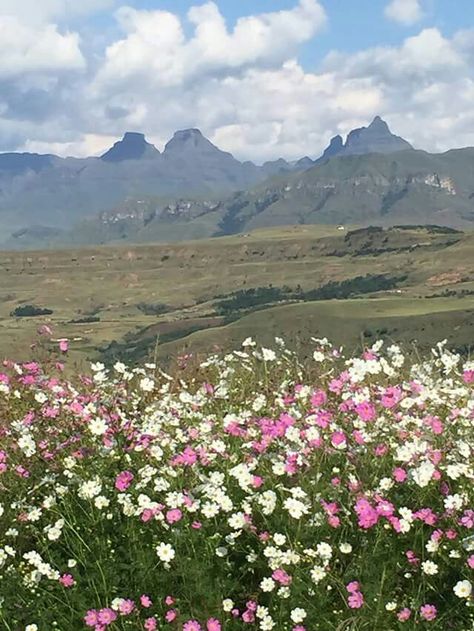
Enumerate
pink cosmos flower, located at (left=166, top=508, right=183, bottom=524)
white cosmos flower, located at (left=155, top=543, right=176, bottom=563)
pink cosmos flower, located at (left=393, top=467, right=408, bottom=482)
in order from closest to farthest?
1. white cosmos flower, located at (left=155, top=543, right=176, bottom=563)
2. pink cosmos flower, located at (left=166, top=508, right=183, bottom=524)
3. pink cosmos flower, located at (left=393, top=467, right=408, bottom=482)

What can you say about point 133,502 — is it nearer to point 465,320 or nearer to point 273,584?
point 273,584

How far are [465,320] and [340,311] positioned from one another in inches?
1174

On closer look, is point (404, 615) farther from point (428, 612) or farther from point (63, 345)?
point (63, 345)

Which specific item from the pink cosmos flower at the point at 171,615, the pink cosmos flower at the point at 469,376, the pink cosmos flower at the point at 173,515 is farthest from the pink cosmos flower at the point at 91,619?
the pink cosmos flower at the point at 469,376

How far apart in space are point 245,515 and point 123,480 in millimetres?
877

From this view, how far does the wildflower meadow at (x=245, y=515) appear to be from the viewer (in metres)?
4.57

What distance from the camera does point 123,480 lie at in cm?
525

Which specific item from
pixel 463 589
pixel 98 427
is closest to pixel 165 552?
pixel 98 427

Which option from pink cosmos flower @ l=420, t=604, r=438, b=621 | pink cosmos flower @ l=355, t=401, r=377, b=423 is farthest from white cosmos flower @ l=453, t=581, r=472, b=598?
pink cosmos flower @ l=355, t=401, r=377, b=423

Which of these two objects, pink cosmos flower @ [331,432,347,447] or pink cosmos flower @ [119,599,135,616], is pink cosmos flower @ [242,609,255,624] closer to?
pink cosmos flower @ [119,599,135,616]

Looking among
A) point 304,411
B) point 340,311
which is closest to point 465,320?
point 340,311

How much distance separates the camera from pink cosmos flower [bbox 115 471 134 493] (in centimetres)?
520

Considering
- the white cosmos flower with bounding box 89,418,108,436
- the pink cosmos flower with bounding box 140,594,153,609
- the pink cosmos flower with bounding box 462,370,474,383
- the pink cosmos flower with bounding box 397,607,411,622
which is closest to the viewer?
the pink cosmos flower with bounding box 397,607,411,622

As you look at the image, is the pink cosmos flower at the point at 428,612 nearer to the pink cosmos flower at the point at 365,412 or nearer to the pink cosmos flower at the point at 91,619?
the pink cosmos flower at the point at 365,412
